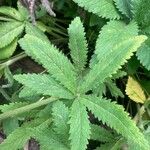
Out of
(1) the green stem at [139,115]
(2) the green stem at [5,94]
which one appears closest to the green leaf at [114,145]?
(1) the green stem at [139,115]

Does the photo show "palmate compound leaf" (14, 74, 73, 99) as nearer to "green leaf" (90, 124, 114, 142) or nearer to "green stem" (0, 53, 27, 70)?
"green leaf" (90, 124, 114, 142)

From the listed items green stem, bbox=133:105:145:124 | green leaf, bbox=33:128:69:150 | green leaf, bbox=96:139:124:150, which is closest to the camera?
green leaf, bbox=33:128:69:150

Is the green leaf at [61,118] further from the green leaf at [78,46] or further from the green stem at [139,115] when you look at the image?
the green stem at [139,115]

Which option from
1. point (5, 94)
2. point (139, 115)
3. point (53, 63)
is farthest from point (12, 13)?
point (139, 115)

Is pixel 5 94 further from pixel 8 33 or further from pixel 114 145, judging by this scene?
pixel 114 145

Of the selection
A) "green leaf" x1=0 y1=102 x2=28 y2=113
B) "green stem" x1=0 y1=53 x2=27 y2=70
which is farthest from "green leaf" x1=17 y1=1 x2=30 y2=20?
"green leaf" x1=0 y1=102 x2=28 y2=113

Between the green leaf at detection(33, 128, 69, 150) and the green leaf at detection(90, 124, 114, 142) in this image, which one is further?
the green leaf at detection(90, 124, 114, 142)

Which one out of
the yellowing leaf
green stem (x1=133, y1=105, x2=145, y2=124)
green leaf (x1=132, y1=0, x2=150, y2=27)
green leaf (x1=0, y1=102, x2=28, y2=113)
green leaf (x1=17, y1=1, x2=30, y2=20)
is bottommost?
green stem (x1=133, y1=105, x2=145, y2=124)
